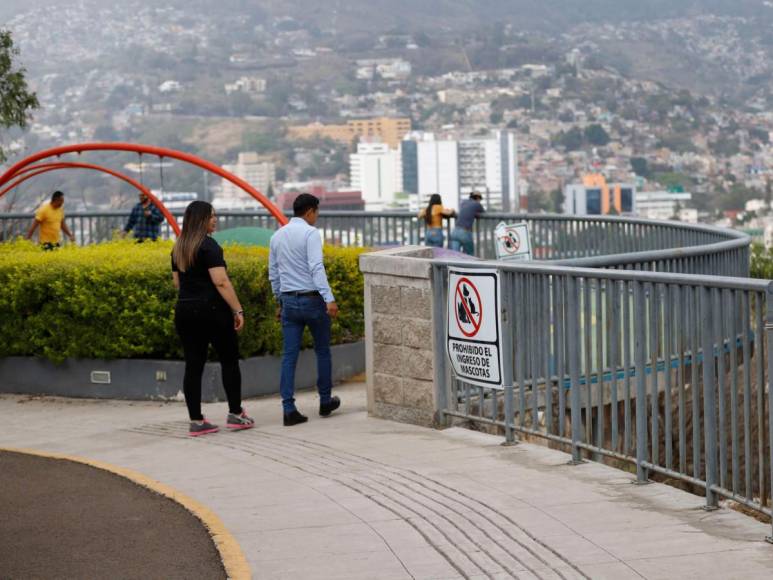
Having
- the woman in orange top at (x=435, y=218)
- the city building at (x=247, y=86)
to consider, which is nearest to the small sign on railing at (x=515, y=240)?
the woman in orange top at (x=435, y=218)

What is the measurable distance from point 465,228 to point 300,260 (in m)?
12.4

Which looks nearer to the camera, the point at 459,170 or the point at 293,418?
the point at 293,418

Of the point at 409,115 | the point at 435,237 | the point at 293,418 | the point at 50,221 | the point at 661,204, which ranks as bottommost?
the point at 661,204

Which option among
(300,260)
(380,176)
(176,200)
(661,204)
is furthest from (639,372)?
(380,176)

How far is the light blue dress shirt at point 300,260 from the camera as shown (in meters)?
11.3

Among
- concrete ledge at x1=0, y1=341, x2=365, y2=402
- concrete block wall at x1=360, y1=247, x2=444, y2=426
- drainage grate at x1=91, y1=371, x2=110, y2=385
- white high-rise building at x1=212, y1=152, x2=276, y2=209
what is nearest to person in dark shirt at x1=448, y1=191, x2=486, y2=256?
concrete ledge at x1=0, y1=341, x2=365, y2=402

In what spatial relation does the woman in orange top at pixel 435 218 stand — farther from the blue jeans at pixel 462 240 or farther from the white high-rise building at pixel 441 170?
the white high-rise building at pixel 441 170

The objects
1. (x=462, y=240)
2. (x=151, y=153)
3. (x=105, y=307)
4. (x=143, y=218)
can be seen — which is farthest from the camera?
(x=462, y=240)

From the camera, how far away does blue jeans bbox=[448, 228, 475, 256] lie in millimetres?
23405

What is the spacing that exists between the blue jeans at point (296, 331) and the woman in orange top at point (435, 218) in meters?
12.2

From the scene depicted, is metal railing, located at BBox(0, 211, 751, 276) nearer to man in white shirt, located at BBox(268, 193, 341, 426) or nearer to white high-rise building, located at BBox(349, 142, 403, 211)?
man in white shirt, located at BBox(268, 193, 341, 426)

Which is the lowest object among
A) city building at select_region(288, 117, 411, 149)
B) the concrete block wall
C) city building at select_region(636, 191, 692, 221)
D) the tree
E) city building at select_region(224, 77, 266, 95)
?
city building at select_region(636, 191, 692, 221)

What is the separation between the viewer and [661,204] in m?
132

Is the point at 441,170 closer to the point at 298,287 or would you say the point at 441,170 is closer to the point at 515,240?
the point at 515,240
